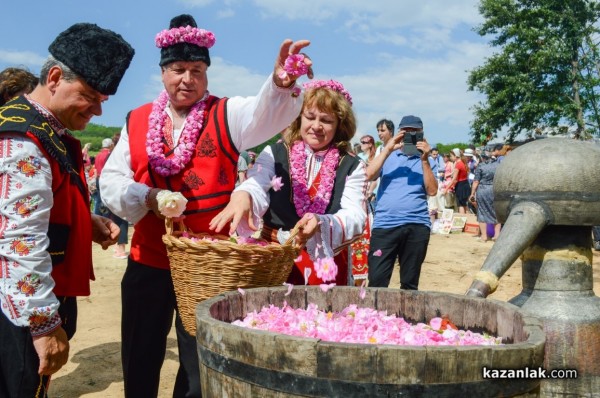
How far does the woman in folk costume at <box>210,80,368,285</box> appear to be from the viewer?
3104 millimetres

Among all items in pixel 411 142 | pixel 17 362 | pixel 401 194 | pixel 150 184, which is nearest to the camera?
pixel 17 362

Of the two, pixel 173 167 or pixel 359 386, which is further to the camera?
pixel 173 167

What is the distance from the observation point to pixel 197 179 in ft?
9.79

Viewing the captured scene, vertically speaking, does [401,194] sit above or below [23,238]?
above

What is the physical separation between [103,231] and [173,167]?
0.46 meters

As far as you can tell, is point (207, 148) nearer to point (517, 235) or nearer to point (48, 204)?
point (48, 204)

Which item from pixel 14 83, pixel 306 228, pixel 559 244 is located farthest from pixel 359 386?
pixel 14 83

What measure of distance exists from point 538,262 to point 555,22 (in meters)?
35.6

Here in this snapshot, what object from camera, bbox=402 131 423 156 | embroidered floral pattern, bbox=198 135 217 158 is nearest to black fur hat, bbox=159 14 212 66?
embroidered floral pattern, bbox=198 135 217 158

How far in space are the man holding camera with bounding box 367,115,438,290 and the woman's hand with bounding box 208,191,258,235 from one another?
2946mm

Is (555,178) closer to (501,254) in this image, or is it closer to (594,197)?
(594,197)

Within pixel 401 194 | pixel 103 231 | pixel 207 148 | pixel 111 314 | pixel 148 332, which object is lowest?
pixel 111 314

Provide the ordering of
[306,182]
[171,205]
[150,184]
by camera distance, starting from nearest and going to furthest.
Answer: [171,205] < [150,184] < [306,182]

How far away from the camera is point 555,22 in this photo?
34281mm
